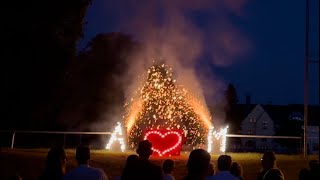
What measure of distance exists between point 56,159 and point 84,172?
15.5 inches

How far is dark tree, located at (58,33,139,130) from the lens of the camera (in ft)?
150

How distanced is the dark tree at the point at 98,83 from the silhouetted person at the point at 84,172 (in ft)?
→ 118

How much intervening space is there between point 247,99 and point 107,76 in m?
58.8

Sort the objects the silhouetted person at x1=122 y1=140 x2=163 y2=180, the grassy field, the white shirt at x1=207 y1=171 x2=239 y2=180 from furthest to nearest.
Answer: the grassy field
the white shirt at x1=207 y1=171 x2=239 y2=180
the silhouetted person at x1=122 y1=140 x2=163 y2=180

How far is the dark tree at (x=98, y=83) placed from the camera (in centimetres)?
4575

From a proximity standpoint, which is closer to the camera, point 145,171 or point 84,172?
point 145,171

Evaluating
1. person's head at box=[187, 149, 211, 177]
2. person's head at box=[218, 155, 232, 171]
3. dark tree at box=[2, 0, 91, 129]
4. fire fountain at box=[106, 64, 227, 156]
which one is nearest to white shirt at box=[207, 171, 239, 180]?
person's head at box=[218, 155, 232, 171]

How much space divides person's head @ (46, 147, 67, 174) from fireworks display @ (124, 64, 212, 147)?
26.0 meters

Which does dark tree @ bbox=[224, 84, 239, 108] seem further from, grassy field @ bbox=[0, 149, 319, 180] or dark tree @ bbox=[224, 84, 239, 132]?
grassy field @ bbox=[0, 149, 319, 180]

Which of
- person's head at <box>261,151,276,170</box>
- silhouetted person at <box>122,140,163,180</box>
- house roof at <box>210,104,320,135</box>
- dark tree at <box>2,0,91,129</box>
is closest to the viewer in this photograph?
silhouetted person at <box>122,140,163,180</box>

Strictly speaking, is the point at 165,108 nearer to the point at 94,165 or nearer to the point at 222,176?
the point at 94,165

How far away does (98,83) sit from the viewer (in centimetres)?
4969

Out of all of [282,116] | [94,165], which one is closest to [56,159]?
[94,165]

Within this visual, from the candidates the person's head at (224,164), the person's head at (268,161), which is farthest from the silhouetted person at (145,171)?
the person's head at (268,161)
